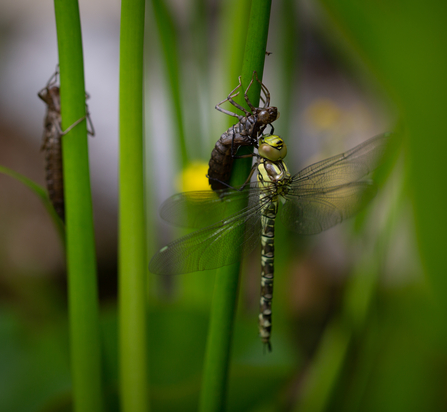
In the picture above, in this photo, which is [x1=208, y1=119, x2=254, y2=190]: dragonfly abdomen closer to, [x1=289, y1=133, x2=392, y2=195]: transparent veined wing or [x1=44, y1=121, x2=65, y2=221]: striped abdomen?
[x1=289, y1=133, x2=392, y2=195]: transparent veined wing

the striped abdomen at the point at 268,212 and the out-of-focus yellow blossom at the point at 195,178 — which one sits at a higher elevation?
the out-of-focus yellow blossom at the point at 195,178

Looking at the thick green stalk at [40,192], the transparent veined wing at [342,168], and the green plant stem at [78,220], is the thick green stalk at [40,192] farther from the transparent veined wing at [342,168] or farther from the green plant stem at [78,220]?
the transparent veined wing at [342,168]

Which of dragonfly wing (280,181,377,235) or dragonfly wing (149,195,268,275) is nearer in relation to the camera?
dragonfly wing (149,195,268,275)

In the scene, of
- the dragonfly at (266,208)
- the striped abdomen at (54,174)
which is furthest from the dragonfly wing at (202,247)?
the striped abdomen at (54,174)

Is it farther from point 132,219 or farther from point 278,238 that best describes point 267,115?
point 278,238

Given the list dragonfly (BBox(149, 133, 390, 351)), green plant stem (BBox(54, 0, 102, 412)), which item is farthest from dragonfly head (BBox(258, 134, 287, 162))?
green plant stem (BBox(54, 0, 102, 412))

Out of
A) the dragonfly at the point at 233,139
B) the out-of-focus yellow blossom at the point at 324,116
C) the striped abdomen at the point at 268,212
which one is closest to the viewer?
the dragonfly at the point at 233,139

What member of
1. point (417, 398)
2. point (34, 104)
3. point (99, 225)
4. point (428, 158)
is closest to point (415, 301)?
point (417, 398)

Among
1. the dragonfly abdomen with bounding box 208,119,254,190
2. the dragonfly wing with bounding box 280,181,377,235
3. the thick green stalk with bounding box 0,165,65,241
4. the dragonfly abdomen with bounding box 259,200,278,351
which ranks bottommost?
the dragonfly abdomen with bounding box 259,200,278,351

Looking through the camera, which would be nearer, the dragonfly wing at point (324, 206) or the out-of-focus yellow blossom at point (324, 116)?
the dragonfly wing at point (324, 206)
